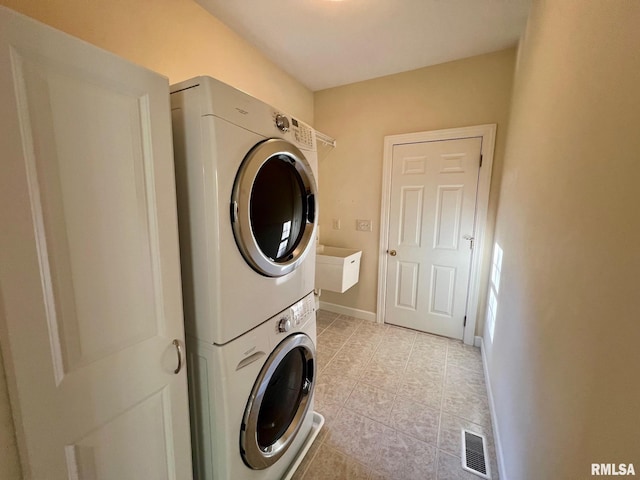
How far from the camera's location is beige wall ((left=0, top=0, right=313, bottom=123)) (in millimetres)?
1147

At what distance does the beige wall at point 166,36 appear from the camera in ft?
3.76

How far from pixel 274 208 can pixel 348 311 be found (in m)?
2.27

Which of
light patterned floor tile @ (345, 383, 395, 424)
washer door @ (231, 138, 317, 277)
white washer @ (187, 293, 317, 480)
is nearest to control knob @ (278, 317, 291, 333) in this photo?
white washer @ (187, 293, 317, 480)

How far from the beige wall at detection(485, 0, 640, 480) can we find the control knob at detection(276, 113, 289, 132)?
0.94 meters

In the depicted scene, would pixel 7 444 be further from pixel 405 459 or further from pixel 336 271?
pixel 336 271

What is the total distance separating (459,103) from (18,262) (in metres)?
2.82

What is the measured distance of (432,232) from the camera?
252cm

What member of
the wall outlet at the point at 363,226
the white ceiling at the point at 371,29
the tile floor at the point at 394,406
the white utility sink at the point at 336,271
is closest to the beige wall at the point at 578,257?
the tile floor at the point at 394,406

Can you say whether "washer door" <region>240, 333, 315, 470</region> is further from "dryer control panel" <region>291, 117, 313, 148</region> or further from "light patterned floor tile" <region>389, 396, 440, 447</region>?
"dryer control panel" <region>291, 117, 313, 148</region>

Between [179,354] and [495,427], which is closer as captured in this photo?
[179,354]

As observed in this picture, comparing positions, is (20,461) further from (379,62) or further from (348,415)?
(379,62)

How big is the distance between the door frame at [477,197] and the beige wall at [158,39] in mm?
1309

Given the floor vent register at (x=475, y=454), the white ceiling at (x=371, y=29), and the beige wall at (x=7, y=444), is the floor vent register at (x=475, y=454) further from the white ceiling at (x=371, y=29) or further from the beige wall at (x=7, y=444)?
the white ceiling at (x=371, y=29)

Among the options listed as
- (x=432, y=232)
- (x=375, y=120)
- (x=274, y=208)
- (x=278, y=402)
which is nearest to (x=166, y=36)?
(x=274, y=208)
